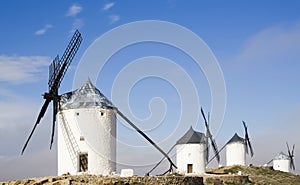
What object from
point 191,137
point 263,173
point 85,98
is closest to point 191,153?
point 191,137

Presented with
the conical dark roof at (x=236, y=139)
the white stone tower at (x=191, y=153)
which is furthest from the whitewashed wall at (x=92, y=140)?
the conical dark roof at (x=236, y=139)

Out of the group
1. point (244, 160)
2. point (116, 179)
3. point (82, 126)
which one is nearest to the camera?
point (116, 179)

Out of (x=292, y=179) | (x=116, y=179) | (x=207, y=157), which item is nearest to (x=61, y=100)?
(x=116, y=179)

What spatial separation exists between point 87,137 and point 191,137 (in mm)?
14765

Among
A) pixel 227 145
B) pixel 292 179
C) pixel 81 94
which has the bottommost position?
pixel 292 179

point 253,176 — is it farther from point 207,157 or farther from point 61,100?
point 61,100

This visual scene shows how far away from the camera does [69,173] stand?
18.3 metres

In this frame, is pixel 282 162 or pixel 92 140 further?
pixel 282 162

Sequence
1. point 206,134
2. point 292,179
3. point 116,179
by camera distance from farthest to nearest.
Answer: point 292,179
point 206,134
point 116,179

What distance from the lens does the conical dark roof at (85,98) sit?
18.6 metres

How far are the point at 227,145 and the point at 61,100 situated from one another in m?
25.0

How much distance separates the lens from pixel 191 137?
105 feet

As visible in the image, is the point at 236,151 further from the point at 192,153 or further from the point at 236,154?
the point at 192,153

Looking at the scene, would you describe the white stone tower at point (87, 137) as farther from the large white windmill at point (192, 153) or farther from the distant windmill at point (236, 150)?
the distant windmill at point (236, 150)
